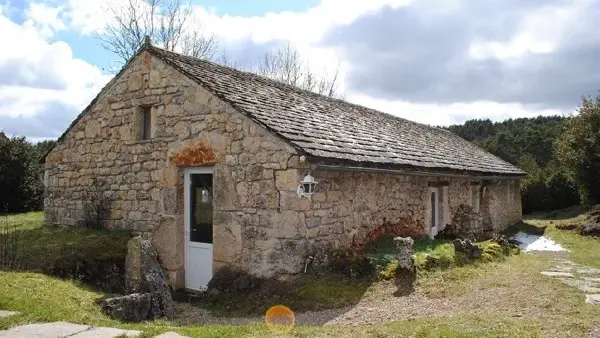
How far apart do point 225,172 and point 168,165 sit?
1550mm

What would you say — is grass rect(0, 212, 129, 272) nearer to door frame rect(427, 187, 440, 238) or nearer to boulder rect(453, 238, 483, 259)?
boulder rect(453, 238, 483, 259)

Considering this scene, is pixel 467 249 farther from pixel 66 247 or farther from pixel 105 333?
pixel 66 247

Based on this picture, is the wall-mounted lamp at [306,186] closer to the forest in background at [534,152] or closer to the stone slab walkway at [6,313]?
the stone slab walkway at [6,313]

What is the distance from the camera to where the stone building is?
28.7ft

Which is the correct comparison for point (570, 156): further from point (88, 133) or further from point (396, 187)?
point (88, 133)

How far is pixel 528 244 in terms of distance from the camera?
51.7 feet

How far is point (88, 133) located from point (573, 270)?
1121cm

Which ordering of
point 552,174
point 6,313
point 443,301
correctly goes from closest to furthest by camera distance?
point 6,313
point 443,301
point 552,174

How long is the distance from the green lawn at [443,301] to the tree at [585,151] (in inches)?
608

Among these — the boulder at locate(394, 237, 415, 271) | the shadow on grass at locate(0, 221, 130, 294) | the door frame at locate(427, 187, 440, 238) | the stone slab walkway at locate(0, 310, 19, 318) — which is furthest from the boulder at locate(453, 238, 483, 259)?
the stone slab walkway at locate(0, 310, 19, 318)

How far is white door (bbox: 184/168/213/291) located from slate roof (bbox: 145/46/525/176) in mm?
1715

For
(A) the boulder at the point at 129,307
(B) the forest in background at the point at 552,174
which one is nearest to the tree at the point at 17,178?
Answer: (B) the forest in background at the point at 552,174

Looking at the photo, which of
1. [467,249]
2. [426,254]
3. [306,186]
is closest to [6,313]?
[306,186]

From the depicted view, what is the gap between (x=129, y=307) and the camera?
675 cm
